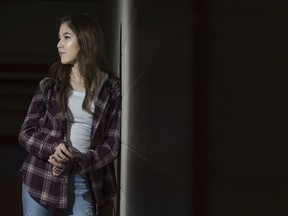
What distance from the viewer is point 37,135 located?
1613 millimetres

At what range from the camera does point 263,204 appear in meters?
0.70

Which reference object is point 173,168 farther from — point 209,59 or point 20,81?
point 20,81

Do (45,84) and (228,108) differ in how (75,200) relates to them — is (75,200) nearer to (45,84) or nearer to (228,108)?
(45,84)

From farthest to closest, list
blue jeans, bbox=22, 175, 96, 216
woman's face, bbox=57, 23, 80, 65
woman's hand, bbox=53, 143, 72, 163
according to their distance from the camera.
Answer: woman's face, bbox=57, 23, 80, 65, blue jeans, bbox=22, 175, 96, 216, woman's hand, bbox=53, 143, 72, 163

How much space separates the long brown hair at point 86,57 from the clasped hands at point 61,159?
0.21 metres

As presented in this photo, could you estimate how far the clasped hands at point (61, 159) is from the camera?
4.99ft

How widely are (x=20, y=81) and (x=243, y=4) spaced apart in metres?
6.37

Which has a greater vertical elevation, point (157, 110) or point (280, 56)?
point (280, 56)

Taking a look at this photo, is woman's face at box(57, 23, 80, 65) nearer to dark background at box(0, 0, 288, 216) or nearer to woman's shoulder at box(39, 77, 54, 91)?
woman's shoulder at box(39, 77, 54, 91)

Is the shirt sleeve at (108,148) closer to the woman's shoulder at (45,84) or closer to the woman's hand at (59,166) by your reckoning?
the woman's hand at (59,166)

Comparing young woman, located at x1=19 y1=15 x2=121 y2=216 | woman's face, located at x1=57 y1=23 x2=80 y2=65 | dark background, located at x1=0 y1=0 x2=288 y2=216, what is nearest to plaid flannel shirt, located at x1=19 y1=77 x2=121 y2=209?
young woman, located at x1=19 y1=15 x2=121 y2=216

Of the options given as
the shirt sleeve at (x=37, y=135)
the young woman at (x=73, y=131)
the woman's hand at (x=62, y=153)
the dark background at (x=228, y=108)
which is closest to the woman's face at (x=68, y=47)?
the young woman at (x=73, y=131)

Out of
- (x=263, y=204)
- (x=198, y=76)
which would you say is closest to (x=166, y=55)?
(x=198, y=76)

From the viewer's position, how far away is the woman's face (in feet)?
5.70
